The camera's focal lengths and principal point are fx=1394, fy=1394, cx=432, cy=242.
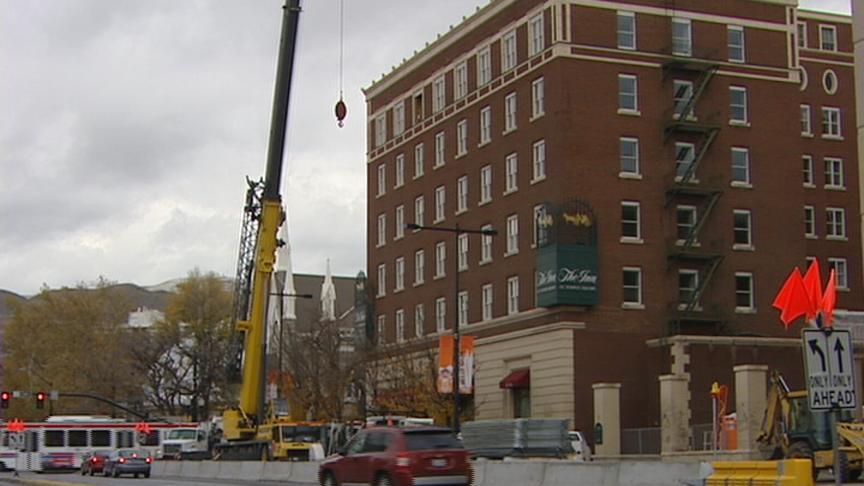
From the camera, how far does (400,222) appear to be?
8650 centimetres

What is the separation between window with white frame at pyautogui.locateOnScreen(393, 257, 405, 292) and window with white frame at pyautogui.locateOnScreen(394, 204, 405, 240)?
1479 mm

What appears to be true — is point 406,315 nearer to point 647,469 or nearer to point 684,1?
point 684,1

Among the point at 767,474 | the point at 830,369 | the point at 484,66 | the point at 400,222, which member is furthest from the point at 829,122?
the point at 830,369

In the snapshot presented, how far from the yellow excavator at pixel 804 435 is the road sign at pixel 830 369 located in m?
19.9

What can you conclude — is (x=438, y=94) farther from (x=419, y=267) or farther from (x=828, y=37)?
(x=828, y=37)

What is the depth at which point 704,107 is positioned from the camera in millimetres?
70500

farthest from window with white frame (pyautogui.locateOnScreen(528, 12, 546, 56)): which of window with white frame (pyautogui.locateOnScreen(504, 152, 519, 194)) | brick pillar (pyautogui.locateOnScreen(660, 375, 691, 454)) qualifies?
brick pillar (pyautogui.locateOnScreen(660, 375, 691, 454))

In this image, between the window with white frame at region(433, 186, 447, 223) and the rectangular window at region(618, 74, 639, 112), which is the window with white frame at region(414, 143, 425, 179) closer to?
the window with white frame at region(433, 186, 447, 223)

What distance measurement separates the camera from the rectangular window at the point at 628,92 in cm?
6906

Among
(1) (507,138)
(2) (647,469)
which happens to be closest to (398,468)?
(2) (647,469)

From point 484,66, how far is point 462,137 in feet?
15.2

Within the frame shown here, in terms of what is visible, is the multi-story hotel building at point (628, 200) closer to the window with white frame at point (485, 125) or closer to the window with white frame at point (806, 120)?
the window with white frame at point (485, 125)

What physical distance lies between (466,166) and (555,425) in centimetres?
3367

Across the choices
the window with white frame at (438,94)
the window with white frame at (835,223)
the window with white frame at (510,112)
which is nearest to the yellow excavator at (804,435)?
the window with white frame at (510,112)
